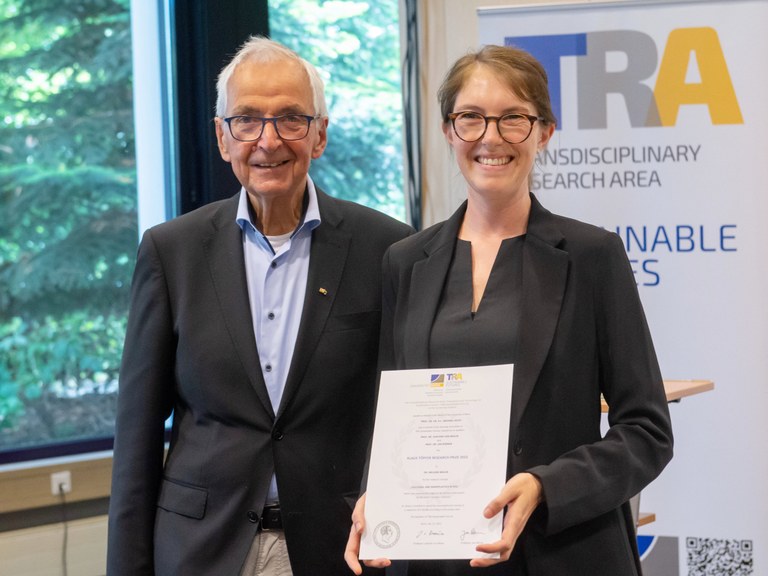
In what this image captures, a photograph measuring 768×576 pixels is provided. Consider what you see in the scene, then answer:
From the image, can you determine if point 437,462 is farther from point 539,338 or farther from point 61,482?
point 61,482

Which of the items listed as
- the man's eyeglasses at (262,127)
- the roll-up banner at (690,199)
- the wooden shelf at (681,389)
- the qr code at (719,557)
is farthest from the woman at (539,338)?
the qr code at (719,557)

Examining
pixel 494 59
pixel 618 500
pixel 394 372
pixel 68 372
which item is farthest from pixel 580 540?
pixel 68 372

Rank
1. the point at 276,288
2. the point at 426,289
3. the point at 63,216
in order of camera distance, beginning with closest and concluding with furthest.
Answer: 1. the point at 426,289
2. the point at 276,288
3. the point at 63,216

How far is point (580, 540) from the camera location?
1812mm

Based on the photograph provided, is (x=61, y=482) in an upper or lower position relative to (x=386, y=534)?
lower

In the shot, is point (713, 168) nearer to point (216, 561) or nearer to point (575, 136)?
point (575, 136)

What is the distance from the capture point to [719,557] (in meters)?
3.92

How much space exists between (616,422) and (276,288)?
832 millimetres

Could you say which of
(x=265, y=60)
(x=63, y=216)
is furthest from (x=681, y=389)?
(x=63, y=216)

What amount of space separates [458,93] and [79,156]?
2636mm

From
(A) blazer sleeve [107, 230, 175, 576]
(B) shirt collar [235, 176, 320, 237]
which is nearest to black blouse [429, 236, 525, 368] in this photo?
(B) shirt collar [235, 176, 320, 237]

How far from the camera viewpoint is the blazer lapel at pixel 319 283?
84.6 inches
